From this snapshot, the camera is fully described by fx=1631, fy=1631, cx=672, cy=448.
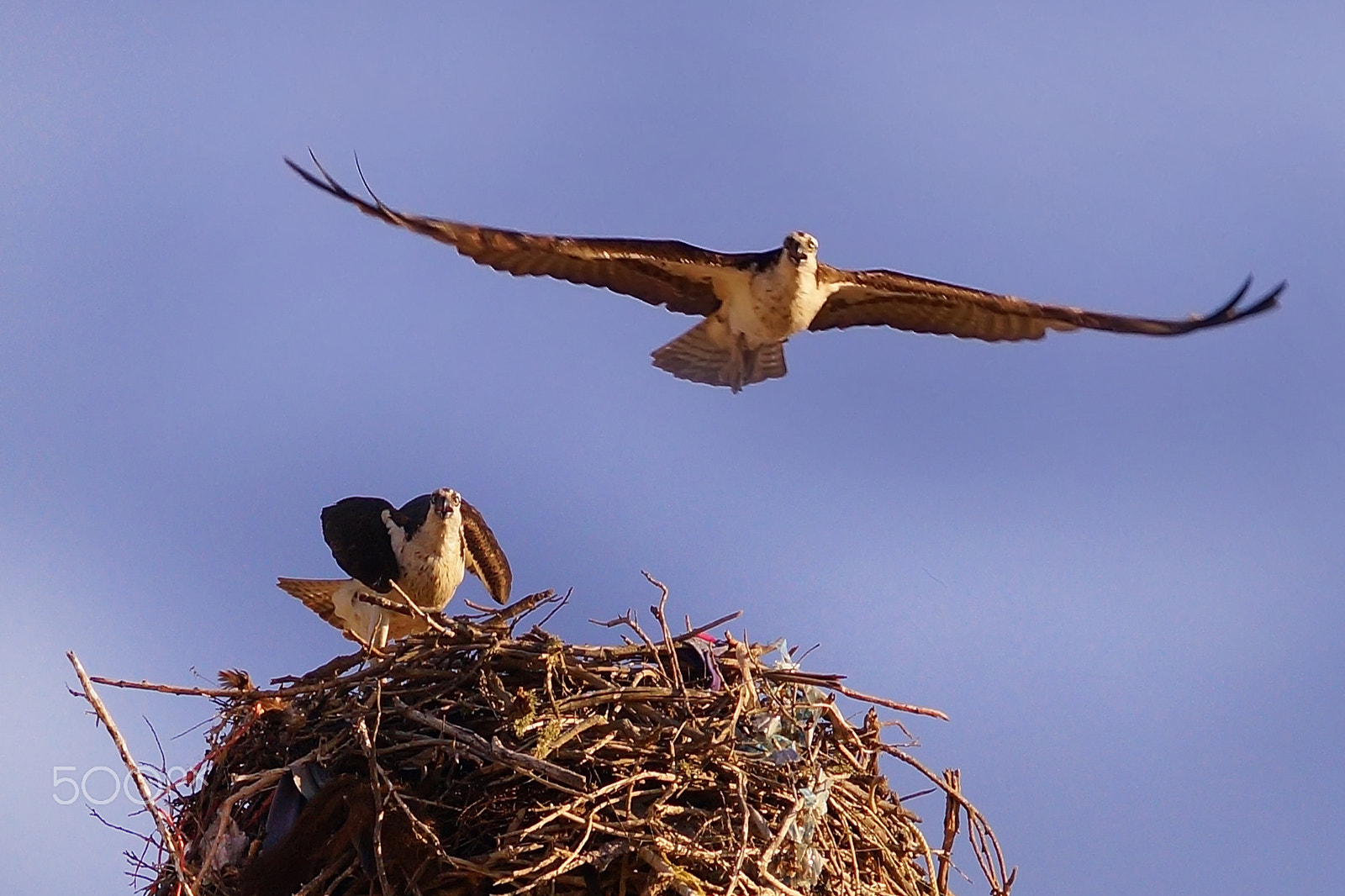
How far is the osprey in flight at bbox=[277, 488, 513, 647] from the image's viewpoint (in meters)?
9.09

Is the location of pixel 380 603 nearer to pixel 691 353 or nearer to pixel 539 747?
pixel 539 747

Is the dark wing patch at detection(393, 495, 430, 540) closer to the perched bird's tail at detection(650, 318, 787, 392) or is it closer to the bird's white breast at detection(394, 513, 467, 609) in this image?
the bird's white breast at detection(394, 513, 467, 609)

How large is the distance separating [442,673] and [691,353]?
4522mm

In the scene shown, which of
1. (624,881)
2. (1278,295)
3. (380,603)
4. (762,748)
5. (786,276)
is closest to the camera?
(624,881)

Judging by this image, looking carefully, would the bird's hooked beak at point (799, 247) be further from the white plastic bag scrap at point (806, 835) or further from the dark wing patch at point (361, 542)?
the white plastic bag scrap at point (806, 835)

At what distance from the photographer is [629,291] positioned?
10195mm

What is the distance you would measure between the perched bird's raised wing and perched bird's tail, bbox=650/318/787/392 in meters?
0.37

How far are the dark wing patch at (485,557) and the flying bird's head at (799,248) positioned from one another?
244 cm

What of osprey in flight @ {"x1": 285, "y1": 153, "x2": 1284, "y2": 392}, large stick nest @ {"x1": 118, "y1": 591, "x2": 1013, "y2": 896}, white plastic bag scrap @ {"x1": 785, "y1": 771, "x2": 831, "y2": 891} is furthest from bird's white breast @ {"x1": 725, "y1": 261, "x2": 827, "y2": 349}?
white plastic bag scrap @ {"x1": 785, "y1": 771, "x2": 831, "y2": 891}

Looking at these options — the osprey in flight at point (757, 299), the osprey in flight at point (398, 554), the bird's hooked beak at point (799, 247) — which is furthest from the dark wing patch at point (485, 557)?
the bird's hooked beak at point (799, 247)

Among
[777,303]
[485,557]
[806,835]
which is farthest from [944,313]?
[806,835]

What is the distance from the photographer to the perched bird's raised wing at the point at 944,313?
33.4 feet

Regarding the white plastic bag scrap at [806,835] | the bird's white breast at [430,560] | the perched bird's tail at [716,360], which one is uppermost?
the perched bird's tail at [716,360]

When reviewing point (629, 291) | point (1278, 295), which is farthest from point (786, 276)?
point (1278, 295)
